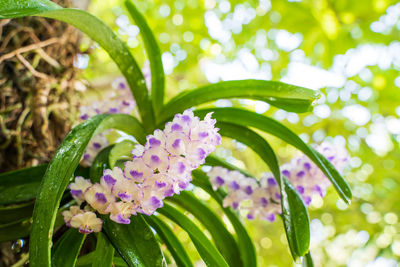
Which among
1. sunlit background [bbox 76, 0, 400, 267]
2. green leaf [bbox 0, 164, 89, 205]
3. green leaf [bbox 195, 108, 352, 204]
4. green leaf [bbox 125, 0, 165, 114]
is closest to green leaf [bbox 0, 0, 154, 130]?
green leaf [bbox 125, 0, 165, 114]

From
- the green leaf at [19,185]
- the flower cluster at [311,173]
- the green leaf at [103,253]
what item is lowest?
the green leaf at [103,253]

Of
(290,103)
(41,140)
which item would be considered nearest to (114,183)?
(290,103)

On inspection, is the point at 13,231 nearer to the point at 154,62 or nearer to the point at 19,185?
the point at 19,185

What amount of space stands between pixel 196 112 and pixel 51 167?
14.3 inches

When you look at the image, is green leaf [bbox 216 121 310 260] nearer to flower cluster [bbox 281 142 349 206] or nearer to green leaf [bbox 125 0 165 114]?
flower cluster [bbox 281 142 349 206]

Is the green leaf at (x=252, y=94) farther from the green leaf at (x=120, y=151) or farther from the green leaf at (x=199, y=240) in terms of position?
the green leaf at (x=199, y=240)

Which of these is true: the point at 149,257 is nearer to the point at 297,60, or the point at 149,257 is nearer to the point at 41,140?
the point at 41,140

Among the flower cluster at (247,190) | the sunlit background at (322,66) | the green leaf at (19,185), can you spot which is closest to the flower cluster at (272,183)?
the flower cluster at (247,190)

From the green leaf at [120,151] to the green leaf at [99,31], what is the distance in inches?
4.2

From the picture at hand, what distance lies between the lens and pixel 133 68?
858mm

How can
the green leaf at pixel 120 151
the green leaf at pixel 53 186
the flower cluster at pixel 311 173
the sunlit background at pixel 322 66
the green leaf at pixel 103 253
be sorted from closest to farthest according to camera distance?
the green leaf at pixel 53 186, the green leaf at pixel 103 253, the green leaf at pixel 120 151, the flower cluster at pixel 311 173, the sunlit background at pixel 322 66

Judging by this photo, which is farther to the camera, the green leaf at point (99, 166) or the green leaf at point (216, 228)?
the green leaf at point (216, 228)

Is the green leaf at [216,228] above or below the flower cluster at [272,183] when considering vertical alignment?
below

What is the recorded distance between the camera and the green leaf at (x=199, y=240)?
68 centimetres
